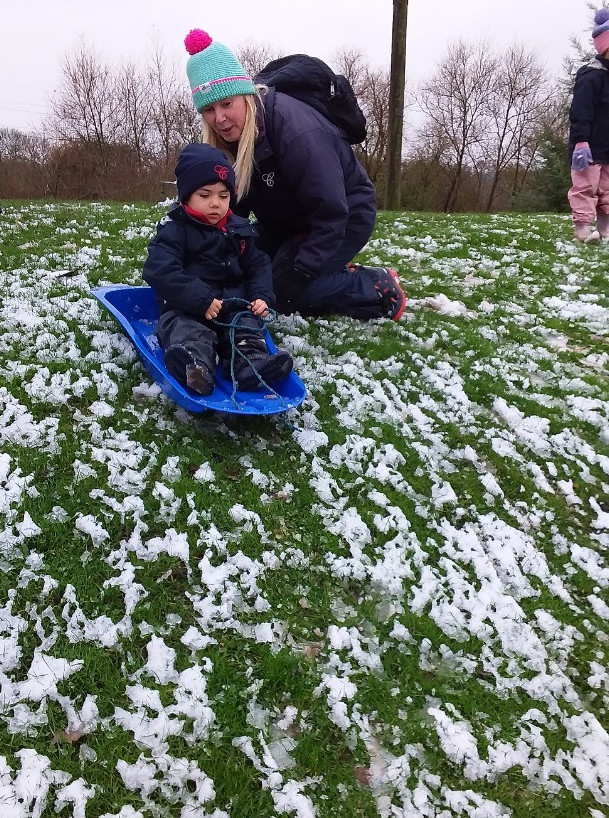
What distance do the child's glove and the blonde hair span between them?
4640 millimetres

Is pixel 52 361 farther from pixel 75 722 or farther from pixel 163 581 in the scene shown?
pixel 75 722

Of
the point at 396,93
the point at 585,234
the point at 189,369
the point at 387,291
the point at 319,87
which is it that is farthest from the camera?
the point at 396,93

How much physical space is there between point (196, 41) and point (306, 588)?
312 cm

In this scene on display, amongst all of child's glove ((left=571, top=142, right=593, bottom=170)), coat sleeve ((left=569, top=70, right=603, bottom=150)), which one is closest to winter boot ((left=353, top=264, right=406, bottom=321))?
child's glove ((left=571, top=142, right=593, bottom=170))

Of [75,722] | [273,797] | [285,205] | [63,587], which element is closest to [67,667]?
[75,722]

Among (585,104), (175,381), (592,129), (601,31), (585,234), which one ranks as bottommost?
(175,381)

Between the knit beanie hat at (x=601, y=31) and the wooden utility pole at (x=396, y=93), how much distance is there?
5.37 metres

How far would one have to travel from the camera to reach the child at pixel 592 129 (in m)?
6.68

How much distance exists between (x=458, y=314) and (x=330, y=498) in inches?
110

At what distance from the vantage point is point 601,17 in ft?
21.8

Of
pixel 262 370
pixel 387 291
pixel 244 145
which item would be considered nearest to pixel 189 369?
pixel 262 370

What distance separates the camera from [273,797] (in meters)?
1.91

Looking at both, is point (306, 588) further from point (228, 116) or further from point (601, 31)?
point (601, 31)

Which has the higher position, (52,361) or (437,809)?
(52,361)
